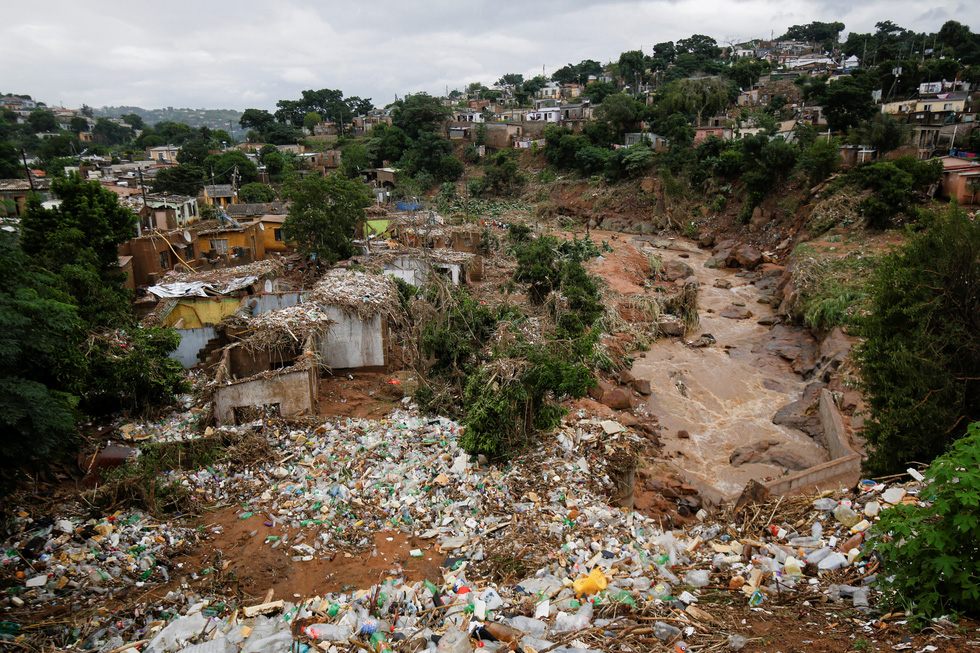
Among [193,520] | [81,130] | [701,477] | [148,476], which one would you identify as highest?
[81,130]

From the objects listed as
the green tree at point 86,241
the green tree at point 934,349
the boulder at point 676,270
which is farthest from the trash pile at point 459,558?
the boulder at point 676,270

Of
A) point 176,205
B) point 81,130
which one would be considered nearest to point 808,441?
point 176,205

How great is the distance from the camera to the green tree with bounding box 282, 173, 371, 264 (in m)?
16.2

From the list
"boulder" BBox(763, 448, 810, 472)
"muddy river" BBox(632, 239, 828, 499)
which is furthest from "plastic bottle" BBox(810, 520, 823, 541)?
"boulder" BBox(763, 448, 810, 472)

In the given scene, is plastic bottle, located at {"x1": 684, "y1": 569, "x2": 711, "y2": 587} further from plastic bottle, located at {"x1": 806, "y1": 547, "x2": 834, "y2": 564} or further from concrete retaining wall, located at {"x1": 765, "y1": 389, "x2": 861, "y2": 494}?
concrete retaining wall, located at {"x1": 765, "y1": 389, "x2": 861, "y2": 494}

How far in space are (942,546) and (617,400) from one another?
25.6 ft

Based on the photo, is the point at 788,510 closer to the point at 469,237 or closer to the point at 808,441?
the point at 808,441

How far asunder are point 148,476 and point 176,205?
77.1 ft

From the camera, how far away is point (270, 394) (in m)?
8.61

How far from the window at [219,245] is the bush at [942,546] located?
19930 millimetres

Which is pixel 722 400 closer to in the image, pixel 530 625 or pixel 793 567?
pixel 793 567

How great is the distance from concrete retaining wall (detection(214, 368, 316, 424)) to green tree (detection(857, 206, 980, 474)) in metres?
7.73

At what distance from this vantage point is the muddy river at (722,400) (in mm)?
9977

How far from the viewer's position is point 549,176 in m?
38.5
